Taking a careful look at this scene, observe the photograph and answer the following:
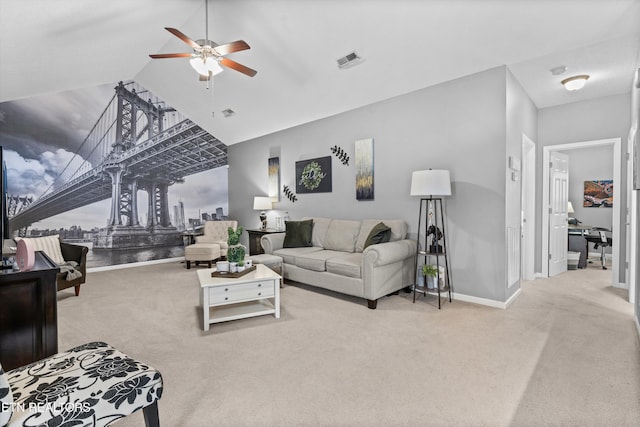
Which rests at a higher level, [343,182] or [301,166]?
[301,166]

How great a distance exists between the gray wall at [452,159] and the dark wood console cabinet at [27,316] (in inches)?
142

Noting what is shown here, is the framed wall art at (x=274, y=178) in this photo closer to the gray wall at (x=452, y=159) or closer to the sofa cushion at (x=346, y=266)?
the gray wall at (x=452, y=159)

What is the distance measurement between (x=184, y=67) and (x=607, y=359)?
5.88m

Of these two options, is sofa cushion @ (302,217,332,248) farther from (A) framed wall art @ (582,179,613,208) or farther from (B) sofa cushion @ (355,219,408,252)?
(A) framed wall art @ (582,179,613,208)

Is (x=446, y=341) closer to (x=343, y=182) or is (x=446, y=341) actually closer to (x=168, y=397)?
(x=168, y=397)

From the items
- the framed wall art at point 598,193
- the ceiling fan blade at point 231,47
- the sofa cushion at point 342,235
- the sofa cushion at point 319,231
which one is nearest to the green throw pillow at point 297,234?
the sofa cushion at point 319,231

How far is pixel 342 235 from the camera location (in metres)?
4.51

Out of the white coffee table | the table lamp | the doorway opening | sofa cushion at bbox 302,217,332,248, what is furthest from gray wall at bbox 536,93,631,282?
the table lamp

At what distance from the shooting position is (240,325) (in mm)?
2973

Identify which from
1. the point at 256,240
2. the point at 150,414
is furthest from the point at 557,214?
the point at 150,414

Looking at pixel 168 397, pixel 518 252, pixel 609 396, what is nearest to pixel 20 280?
pixel 168 397

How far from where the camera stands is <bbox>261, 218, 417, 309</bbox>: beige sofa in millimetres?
3400

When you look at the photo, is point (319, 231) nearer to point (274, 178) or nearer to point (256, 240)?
point (256, 240)

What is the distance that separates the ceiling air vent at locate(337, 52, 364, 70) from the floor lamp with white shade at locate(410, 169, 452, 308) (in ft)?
4.93
